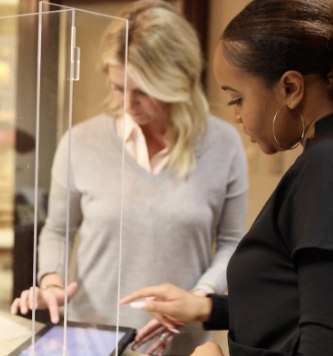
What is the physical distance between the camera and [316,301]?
0.52 metres

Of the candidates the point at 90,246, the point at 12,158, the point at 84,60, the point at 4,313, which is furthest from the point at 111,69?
the point at 4,313

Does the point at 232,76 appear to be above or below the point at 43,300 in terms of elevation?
above

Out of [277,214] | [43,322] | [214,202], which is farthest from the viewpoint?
[214,202]

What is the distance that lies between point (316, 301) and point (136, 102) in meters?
0.64

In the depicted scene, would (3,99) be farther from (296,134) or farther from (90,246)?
(296,134)

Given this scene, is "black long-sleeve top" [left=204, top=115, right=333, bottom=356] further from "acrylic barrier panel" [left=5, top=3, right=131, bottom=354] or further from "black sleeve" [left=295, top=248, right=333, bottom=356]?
"acrylic barrier panel" [left=5, top=3, right=131, bottom=354]

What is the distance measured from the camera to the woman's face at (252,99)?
0.64m

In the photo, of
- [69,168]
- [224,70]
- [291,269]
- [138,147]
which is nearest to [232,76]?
[224,70]

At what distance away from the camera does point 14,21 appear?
2.92ft

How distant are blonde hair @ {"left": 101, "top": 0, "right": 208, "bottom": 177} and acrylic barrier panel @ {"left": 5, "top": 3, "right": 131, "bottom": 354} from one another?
0.12ft

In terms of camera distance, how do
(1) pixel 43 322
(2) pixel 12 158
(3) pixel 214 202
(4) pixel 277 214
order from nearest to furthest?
(4) pixel 277 214 < (1) pixel 43 322 < (2) pixel 12 158 < (3) pixel 214 202

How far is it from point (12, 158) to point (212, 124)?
1.41ft

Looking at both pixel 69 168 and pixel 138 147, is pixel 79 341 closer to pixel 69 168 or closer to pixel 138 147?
pixel 69 168

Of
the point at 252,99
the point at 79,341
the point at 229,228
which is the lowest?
the point at 79,341
